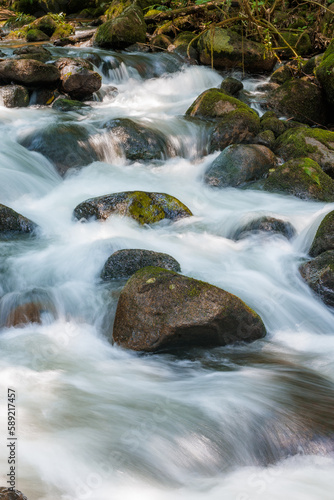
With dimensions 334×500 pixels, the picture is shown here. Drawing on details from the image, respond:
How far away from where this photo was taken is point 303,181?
714 cm

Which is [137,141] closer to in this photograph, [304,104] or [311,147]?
[311,147]

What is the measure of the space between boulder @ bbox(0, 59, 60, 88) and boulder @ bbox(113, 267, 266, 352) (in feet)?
23.9

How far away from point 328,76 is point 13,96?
6.48m

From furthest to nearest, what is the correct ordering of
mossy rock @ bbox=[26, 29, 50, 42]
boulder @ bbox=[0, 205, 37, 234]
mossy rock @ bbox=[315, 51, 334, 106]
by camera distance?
mossy rock @ bbox=[26, 29, 50, 42] < mossy rock @ bbox=[315, 51, 334, 106] < boulder @ bbox=[0, 205, 37, 234]

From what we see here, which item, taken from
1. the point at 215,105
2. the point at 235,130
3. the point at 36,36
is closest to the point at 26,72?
the point at 215,105

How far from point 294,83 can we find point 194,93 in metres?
2.89

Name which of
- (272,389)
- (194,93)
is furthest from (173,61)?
(272,389)

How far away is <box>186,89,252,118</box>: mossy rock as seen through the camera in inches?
384

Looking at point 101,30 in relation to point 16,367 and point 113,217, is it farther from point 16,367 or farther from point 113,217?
point 16,367

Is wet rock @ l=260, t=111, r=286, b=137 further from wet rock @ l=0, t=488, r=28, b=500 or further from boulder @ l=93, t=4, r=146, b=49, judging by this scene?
wet rock @ l=0, t=488, r=28, b=500

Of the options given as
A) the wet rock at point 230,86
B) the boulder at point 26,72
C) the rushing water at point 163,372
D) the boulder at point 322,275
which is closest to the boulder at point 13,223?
the rushing water at point 163,372

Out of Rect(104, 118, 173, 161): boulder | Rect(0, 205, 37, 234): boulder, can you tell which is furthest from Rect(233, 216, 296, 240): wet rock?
Rect(104, 118, 173, 161): boulder

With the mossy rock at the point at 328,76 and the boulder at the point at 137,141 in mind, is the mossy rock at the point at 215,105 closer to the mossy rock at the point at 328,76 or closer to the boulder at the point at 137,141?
the boulder at the point at 137,141

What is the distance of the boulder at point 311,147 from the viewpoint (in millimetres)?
7820
